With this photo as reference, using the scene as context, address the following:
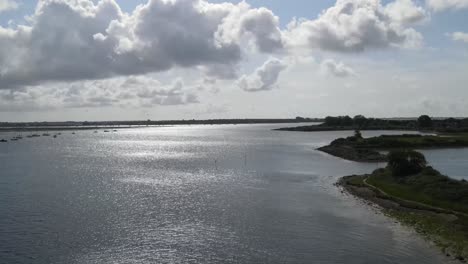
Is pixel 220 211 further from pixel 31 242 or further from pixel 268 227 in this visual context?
pixel 31 242

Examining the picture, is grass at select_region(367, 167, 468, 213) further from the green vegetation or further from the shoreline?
the green vegetation

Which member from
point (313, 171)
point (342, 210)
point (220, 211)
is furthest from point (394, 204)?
point (313, 171)

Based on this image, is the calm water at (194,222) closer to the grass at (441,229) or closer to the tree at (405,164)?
the grass at (441,229)

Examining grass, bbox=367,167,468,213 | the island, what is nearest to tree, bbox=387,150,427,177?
grass, bbox=367,167,468,213

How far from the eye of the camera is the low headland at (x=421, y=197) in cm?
3866

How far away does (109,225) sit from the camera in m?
44.1

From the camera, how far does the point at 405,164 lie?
67.7 meters

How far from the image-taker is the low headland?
38.7 m

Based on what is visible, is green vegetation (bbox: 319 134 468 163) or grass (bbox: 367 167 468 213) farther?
green vegetation (bbox: 319 134 468 163)

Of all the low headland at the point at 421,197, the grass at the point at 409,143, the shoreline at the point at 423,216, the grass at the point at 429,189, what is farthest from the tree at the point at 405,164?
the grass at the point at 409,143

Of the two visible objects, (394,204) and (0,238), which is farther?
(394,204)

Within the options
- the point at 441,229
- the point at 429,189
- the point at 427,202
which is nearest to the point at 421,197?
the point at 427,202

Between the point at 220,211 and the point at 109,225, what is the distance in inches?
501

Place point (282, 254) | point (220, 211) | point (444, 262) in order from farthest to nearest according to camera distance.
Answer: point (220, 211) → point (282, 254) → point (444, 262)
